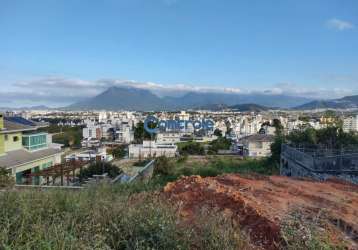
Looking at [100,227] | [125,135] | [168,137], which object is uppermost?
[100,227]

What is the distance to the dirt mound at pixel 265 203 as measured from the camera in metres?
3.85

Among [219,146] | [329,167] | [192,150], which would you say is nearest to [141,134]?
[219,146]

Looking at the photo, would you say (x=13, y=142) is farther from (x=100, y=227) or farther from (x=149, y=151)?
(x=149, y=151)

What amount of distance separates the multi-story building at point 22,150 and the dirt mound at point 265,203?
10.2 metres

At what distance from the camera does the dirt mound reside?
3.85 meters

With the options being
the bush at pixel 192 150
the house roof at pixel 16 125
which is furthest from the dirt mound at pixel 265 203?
the bush at pixel 192 150

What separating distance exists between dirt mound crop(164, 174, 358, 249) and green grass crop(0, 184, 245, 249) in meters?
0.74

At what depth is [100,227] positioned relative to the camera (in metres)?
3.12

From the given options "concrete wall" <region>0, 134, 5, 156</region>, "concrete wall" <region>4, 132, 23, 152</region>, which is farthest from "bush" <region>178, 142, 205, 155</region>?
"concrete wall" <region>0, 134, 5, 156</region>

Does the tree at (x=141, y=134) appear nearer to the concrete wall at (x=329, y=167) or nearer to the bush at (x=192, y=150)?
the bush at (x=192, y=150)

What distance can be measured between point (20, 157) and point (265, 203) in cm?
1283

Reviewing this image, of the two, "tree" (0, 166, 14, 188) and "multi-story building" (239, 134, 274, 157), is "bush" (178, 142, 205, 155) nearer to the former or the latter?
"multi-story building" (239, 134, 274, 157)

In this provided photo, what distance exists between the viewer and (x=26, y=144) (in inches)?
656

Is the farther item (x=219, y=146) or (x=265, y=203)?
(x=219, y=146)
